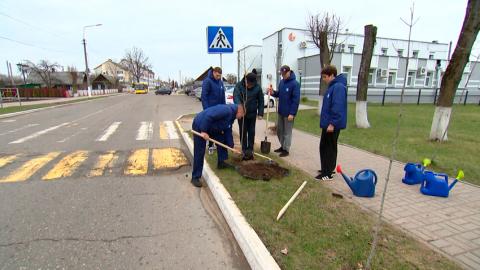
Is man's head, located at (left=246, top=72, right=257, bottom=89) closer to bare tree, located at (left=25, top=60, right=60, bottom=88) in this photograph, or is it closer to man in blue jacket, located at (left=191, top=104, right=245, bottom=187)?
man in blue jacket, located at (left=191, top=104, right=245, bottom=187)

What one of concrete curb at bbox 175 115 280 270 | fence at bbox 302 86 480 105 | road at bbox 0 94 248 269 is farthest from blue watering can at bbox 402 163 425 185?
fence at bbox 302 86 480 105

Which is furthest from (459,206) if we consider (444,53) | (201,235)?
(444,53)

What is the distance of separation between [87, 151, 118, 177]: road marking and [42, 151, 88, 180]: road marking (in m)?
0.36

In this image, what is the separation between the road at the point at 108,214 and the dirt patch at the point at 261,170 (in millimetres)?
789

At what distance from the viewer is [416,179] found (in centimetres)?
439

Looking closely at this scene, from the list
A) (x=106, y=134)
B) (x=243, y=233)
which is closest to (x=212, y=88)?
(x=243, y=233)

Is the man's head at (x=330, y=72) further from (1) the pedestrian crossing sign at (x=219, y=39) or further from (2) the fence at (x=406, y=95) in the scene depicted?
Result: (2) the fence at (x=406, y=95)

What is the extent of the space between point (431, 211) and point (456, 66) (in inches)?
192

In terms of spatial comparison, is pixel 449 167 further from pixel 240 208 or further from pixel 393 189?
pixel 240 208

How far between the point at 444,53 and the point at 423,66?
13.3 meters

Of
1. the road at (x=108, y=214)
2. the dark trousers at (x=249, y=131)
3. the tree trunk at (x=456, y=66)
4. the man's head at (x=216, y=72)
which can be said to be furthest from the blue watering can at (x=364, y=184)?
the tree trunk at (x=456, y=66)

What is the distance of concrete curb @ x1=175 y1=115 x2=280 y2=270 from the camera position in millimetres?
2480

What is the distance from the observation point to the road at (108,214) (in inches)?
108

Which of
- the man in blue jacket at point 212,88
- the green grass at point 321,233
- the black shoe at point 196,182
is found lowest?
the black shoe at point 196,182
